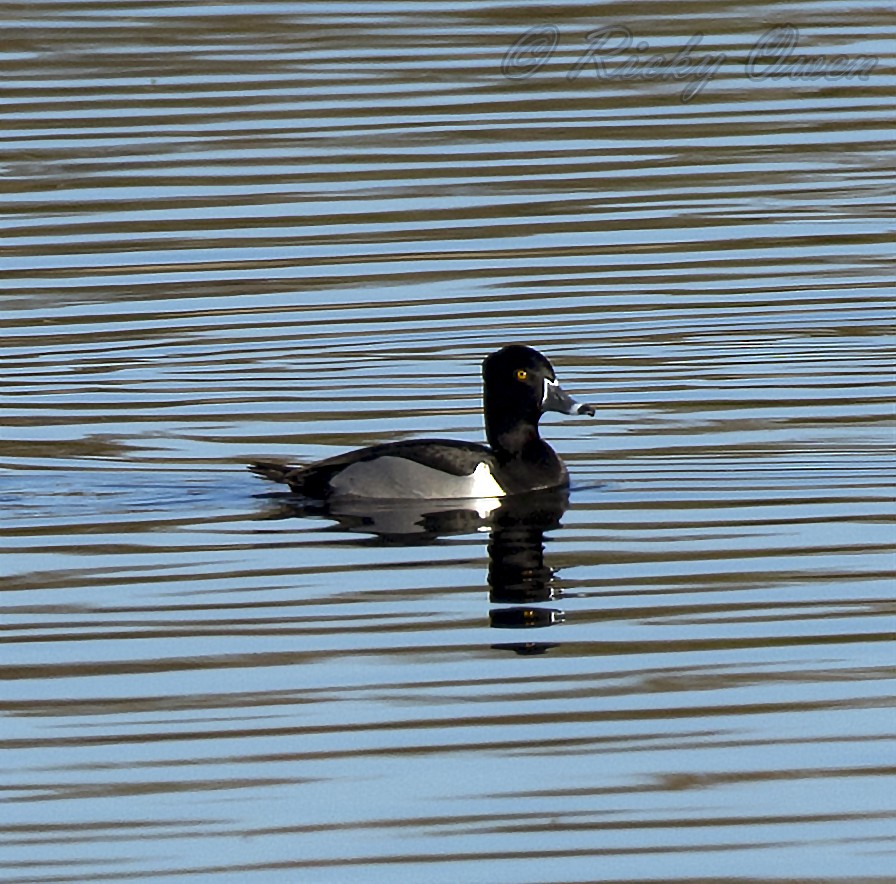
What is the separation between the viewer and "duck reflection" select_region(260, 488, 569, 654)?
934 centimetres

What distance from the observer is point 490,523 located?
416 inches

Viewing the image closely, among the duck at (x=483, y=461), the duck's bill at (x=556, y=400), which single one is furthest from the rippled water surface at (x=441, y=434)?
the duck's bill at (x=556, y=400)

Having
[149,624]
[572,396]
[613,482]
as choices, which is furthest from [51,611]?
[572,396]

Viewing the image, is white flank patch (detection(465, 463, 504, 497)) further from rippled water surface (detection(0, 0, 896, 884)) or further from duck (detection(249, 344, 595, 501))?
A: rippled water surface (detection(0, 0, 896, 884))

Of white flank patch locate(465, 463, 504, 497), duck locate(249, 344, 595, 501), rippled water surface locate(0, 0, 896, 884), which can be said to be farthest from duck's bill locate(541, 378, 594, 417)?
white flank patch locate(465, 463, 504, 497)

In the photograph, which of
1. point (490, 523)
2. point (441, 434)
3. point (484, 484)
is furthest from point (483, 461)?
point (441, 434)

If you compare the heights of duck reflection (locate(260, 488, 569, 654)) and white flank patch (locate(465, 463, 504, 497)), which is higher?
white flank patch (locate(465, 463, 504, 497))

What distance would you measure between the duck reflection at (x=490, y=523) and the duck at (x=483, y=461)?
0.16 feet

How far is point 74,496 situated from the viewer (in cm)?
1056

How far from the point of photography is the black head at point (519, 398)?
1123cm

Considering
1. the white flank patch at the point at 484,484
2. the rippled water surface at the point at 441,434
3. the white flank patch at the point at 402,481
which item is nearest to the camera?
the rippled water surface at the point at 441,434

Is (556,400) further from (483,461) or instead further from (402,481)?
(402,481)

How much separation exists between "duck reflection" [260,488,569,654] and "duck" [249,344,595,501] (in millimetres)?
49

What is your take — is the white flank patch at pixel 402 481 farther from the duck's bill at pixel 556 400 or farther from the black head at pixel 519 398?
the duck's bill at pixel 556 400
